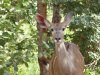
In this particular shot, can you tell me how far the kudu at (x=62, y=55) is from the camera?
485 centimetres

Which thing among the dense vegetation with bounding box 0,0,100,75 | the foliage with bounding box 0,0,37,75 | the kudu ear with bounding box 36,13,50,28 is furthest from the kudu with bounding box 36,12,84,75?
the foliage with bounding box 0,0,37,75

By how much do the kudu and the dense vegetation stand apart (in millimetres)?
182

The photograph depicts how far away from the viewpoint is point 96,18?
20.8 ft

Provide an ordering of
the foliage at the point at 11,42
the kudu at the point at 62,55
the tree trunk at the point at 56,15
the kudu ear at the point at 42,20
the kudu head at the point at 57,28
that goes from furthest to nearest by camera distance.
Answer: the tree trunk at the point at 56,15
the kudu ear at the point at 42,20
the kudu at the point at 62,55
the kudu head at the point at 57,28
the foliage at the point at 11,42

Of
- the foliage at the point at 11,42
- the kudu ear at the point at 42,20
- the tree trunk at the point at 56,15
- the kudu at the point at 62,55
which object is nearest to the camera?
the foliage at the point at 11,42

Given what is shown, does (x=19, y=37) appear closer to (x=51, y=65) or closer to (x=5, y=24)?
(x=5, y=24)

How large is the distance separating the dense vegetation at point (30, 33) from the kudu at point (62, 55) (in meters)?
0.18

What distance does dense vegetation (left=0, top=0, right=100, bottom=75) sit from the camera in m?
4.31

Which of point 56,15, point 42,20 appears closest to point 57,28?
point 42,20

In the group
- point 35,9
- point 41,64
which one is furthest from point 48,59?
point 35,9

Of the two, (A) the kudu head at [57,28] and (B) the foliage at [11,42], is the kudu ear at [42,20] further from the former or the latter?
(B) the foliage at [11,42]

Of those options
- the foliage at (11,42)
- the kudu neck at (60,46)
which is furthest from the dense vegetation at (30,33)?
the kudu neck at (60,46)

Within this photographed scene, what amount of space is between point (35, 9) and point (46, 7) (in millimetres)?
188

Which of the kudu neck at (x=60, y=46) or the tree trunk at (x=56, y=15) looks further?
the tree trunk at (x=56, y=15)
